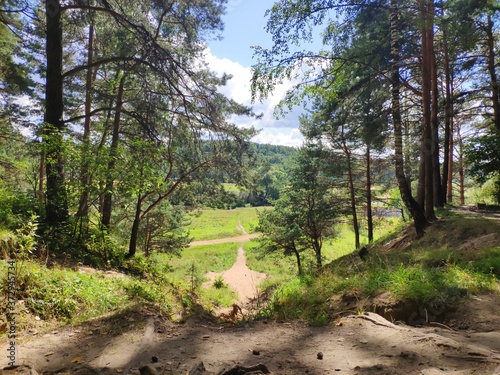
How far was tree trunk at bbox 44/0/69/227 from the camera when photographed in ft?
21.9

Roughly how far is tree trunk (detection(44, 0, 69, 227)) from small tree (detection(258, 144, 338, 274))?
12.5 meters

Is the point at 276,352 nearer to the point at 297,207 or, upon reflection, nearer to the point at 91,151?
the point at 91,151

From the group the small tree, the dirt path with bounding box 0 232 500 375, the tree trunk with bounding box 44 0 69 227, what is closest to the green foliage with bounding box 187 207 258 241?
the small tree

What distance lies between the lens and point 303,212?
18.0 metres

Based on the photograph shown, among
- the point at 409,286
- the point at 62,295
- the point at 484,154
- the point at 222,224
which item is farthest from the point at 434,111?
the point at 222,224

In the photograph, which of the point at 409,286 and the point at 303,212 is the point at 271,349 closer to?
the point at 409,286

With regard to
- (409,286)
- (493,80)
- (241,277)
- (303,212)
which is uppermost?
(493,80)

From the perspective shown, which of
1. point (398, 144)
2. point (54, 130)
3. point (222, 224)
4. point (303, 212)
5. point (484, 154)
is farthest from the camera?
point (222, 224)

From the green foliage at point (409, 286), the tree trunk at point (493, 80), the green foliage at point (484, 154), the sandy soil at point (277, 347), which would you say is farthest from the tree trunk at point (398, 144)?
the tree trunk at point (493, 80)

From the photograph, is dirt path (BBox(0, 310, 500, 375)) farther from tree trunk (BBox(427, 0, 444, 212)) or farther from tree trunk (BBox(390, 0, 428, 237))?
tree trunk (BBox(427, 0, 444, 212))

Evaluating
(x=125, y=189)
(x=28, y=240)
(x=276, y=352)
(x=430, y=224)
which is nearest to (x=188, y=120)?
(x=125, y=189)

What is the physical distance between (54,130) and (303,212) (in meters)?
14.0

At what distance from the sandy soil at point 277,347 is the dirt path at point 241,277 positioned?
16.7m

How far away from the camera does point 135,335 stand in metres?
3.67
